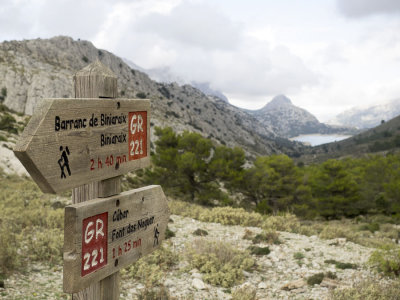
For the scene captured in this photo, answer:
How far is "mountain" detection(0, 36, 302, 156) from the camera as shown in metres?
A: 51.4

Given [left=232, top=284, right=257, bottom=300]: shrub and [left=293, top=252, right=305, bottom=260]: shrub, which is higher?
[left=232, top=284, right=257, bottom=300]: shrub

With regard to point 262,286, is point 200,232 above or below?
above

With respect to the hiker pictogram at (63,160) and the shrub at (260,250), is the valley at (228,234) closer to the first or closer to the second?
the shrub at (260,250)

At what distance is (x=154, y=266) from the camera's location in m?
6.62

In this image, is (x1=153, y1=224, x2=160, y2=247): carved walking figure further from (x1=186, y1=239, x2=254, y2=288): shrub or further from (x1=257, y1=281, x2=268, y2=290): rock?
(x1=257, y1=281, x2=268, y2=290): rock

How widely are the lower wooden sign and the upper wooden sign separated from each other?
0.72 feet

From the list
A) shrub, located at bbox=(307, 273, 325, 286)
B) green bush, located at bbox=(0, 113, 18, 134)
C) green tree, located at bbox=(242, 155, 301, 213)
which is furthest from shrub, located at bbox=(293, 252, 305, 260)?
green bush, located at bbox=(0, 113, 18, 134)

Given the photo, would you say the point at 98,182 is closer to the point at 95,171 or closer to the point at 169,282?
the point at 95,171

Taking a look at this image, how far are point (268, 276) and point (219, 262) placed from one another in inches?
44.6

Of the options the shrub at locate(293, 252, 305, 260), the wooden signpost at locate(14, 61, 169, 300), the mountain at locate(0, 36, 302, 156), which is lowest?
the shrub at locate(293, 252, 305, 260)

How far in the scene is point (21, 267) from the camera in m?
6.20

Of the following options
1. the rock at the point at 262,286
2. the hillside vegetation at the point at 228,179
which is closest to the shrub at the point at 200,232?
the rock at the point at 262,286

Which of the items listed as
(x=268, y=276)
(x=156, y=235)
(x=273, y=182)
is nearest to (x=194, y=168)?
(x=273, y=182)

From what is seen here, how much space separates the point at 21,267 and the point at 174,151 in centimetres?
1965
